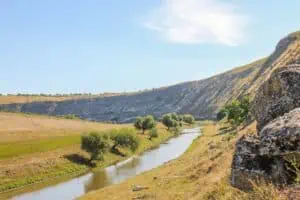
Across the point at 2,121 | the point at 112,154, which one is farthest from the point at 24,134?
the point at 112,154

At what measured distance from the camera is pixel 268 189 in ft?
37.8

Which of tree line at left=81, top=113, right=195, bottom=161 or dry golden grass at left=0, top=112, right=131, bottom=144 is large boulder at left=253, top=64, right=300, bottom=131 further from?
dry golden grass at left=0, top=112, right=131, bottom=144

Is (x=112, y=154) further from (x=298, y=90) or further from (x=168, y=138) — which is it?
(x=298, y=90)

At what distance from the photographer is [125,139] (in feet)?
357

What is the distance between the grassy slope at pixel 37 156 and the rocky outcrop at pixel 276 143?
2175 inches

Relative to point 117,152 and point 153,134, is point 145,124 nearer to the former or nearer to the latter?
point 153,134

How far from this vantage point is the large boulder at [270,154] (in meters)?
13.1

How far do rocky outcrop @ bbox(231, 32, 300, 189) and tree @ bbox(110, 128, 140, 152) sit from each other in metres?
90.2

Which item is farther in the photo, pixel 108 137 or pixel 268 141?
pixel 108 137

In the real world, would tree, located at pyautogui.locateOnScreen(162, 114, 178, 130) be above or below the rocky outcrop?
below

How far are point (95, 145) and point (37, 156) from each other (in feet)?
40.2

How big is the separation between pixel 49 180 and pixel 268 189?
227ft

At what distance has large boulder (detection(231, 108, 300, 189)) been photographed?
13.1 m

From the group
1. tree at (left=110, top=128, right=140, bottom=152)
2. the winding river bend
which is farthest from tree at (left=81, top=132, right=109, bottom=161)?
tree at (left=110, top=128, right=140, bottom=152)
